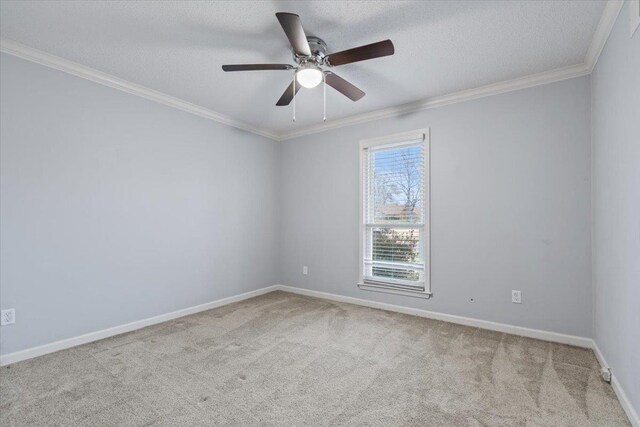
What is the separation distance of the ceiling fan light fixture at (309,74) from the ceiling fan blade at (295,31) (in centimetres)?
18

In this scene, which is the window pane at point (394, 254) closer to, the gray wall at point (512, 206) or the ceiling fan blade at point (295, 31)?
the gray wall at point (512, 206)

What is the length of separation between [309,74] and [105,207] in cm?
231

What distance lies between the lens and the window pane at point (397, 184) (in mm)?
3727

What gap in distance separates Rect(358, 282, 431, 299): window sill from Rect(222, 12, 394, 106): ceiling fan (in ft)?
7.59

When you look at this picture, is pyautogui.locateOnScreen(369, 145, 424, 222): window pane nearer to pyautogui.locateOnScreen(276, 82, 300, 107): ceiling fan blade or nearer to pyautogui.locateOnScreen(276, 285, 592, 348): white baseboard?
pyautogui.locateOnScreen(276, 285, 592, 348): white baseboard

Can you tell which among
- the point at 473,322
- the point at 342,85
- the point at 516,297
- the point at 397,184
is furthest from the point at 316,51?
the point at 473,322

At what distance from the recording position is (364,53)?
2.10m

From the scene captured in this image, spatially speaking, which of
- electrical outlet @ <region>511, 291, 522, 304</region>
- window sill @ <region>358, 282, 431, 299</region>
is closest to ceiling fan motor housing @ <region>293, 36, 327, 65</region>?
window sill @ <region>358, 282, 431, 299</region>

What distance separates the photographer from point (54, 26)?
2229 millimetres

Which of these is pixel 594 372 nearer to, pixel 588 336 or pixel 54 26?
pixel 588 336

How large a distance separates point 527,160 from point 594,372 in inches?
72.5

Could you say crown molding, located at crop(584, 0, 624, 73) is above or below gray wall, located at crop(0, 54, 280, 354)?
above

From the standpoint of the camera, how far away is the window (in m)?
3.67

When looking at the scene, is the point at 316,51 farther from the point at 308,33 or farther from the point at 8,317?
the point at 8,317
